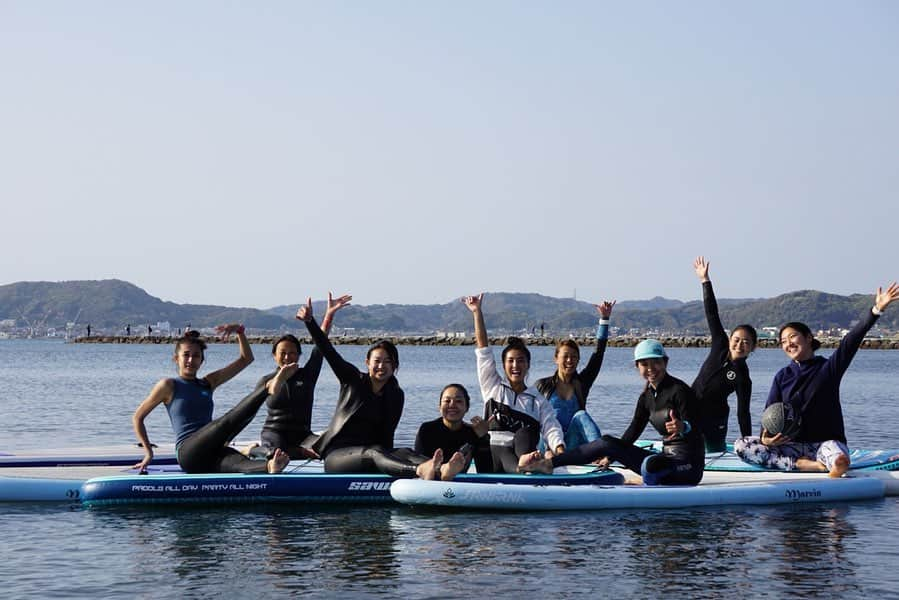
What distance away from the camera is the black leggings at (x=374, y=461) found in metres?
14.1

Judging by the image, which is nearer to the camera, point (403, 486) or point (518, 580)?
point (518, 580)

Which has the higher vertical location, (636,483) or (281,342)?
(281,342)

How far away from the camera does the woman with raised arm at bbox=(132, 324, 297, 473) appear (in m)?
13.2

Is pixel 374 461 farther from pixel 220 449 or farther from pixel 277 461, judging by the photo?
pixel 220 449

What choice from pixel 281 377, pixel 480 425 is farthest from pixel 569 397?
pixel 281 377

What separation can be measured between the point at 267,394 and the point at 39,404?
1203 inches

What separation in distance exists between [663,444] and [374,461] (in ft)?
11.7

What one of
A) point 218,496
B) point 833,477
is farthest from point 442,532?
point 833,477

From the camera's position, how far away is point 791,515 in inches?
556

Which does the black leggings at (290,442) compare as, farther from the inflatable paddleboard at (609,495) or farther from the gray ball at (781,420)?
the gray ball at (781,420)

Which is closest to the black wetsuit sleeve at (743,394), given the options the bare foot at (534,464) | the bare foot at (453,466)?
the bare foot at (534,464)

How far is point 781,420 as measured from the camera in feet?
49.1

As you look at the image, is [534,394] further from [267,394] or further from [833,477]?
[833,477]

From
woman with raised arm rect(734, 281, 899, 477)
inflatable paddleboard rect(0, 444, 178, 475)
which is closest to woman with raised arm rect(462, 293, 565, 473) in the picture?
woman with raised arm rect(734, 281, 899, 477)
